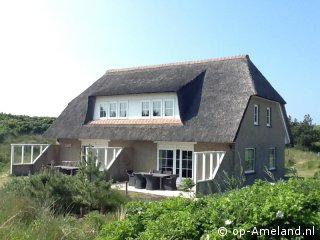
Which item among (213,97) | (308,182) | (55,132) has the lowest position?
(308,182)

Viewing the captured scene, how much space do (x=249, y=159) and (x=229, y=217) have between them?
15.5 meters

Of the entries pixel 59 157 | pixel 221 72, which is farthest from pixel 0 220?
pixel 59 157

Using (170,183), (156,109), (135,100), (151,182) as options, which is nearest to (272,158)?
(156,109)

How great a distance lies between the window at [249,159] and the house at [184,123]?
55mm

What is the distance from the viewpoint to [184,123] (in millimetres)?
19984

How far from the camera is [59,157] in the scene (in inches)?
995

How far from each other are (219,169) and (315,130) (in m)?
36.2

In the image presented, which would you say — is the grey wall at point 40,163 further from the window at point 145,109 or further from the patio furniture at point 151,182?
the patio furniture at point 151,182

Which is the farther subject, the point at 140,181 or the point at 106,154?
the point at 106,154

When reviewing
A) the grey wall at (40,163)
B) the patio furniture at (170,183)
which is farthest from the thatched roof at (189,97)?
the patio furniture at (170,183)

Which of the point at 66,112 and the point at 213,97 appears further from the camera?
the point at 66,112

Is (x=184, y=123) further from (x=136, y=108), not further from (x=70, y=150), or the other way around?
(x=70, y=150)

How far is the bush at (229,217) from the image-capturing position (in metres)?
5.54

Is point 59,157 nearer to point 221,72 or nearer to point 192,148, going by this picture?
point 192,148
